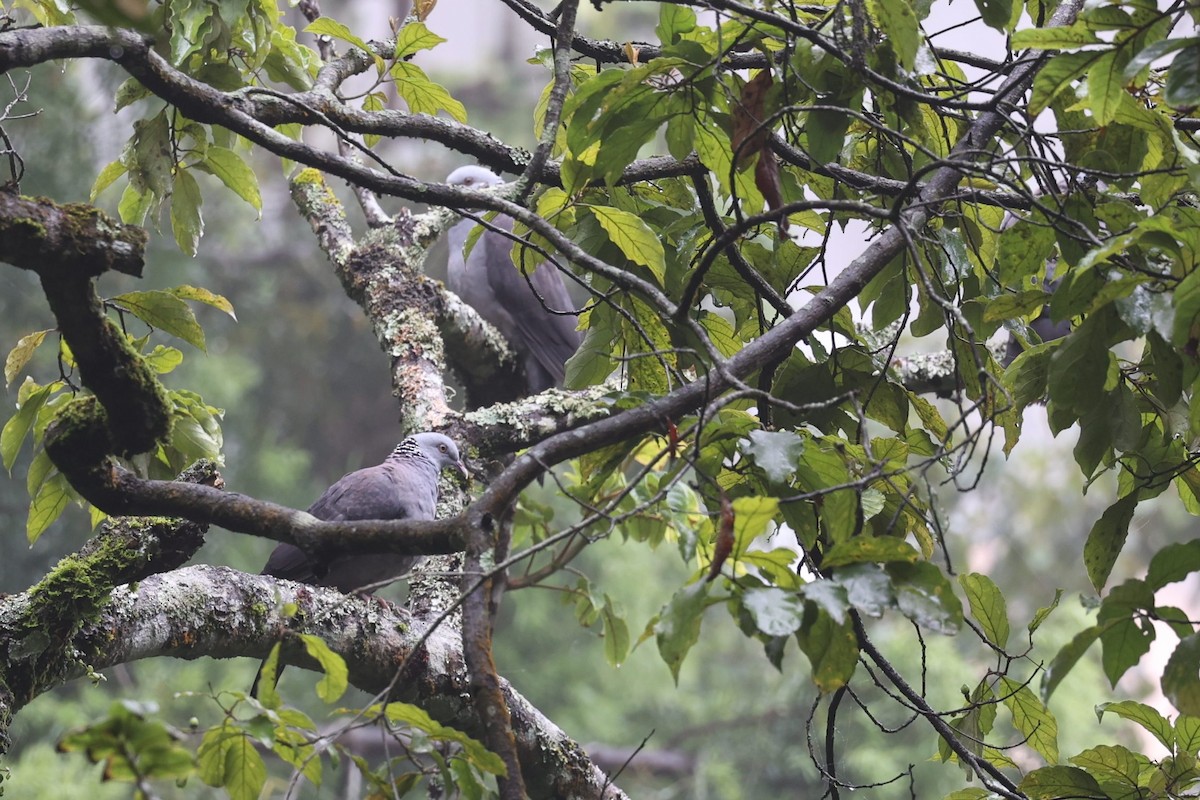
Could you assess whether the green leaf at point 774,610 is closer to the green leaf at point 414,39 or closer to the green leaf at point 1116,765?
the green leaf at point 1116,765

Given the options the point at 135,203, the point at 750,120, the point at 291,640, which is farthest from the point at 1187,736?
the point at 135,203

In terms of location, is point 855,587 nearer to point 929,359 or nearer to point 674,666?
point 674,666

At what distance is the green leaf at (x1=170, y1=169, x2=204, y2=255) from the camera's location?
177 centimetres

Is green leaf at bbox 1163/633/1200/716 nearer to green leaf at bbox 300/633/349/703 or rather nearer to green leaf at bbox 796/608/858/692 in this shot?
green leaf at bbox 796/608/858/692

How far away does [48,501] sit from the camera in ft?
5.09

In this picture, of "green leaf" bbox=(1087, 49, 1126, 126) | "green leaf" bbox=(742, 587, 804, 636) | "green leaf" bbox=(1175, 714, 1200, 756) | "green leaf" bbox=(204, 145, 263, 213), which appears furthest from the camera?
"green leaf" bbox=(204, 145, 263, 213)

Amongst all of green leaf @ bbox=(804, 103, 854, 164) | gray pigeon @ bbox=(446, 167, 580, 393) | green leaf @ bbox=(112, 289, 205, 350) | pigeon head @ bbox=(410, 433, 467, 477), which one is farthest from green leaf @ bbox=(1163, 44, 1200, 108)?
gray pigeon @ bbox=(446, 167, 580, 393)

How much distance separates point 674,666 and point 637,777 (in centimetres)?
563

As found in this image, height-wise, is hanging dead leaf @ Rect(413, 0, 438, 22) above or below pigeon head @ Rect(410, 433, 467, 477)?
above

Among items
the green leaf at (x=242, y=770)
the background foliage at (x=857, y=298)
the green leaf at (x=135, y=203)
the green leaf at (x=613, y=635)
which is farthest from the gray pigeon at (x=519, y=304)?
the green leaf at (x=242, y=770)

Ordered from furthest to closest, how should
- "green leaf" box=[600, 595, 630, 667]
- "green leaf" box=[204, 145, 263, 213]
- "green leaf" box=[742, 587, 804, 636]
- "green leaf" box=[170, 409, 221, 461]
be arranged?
"green leaf" box=[600, 595, 630, 667], "green leaf" box=[204, 145, 263, 213], "green leaf" box=[170, 409, 221, 461], "green leaf" box=[742, 587, 804, 636]

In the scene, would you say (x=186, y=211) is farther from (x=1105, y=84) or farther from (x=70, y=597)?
(x=1105, y=84)

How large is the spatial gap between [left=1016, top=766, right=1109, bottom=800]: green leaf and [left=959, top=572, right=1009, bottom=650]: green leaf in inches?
6.4

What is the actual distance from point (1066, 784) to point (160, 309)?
132 cm
